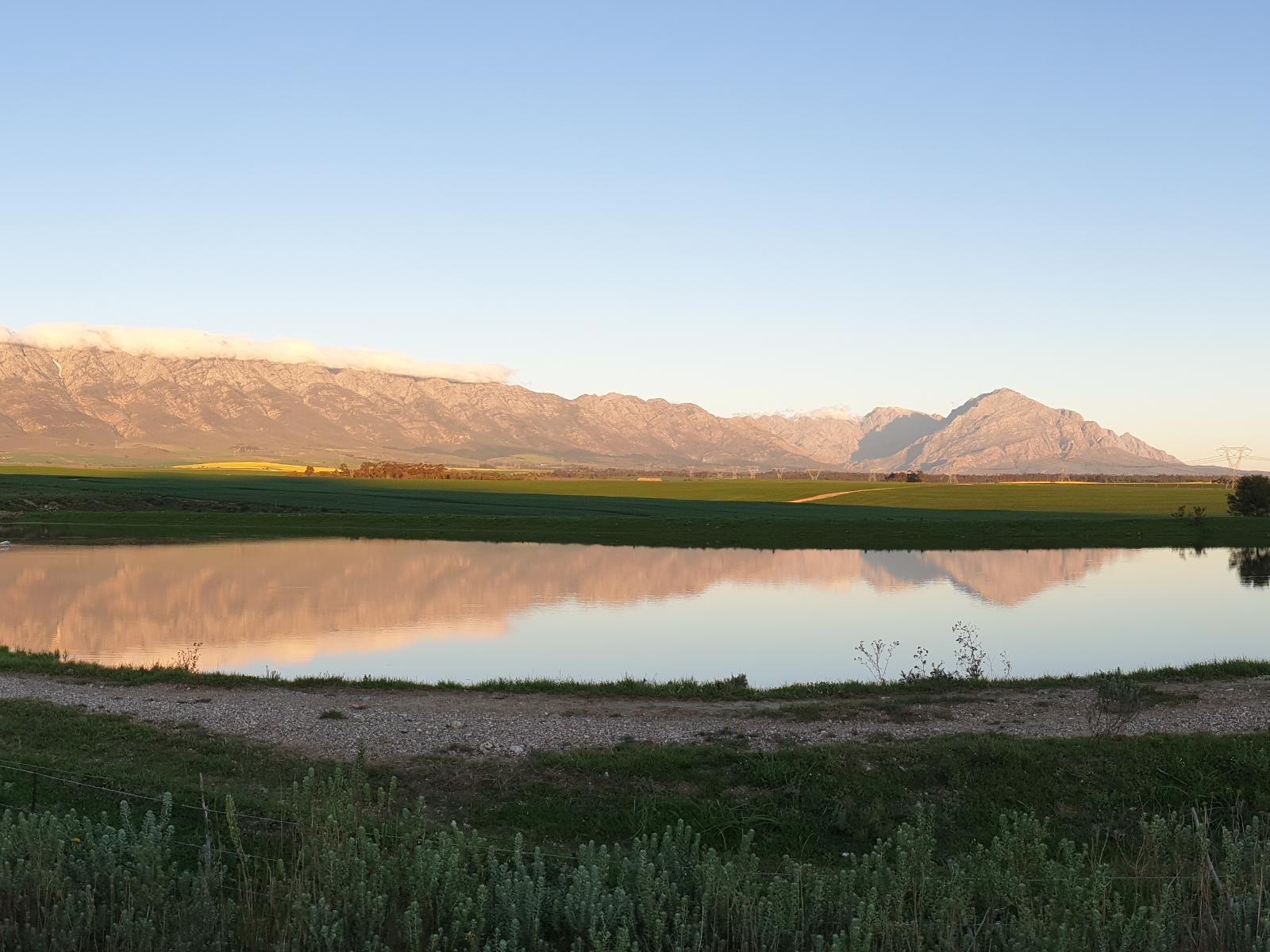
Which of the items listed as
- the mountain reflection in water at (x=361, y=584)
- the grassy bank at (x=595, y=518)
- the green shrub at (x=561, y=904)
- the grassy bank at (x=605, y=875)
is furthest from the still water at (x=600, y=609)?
the green shrub at (x=561, y=904)

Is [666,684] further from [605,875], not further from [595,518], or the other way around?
[595,518]

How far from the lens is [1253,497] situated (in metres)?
88.4

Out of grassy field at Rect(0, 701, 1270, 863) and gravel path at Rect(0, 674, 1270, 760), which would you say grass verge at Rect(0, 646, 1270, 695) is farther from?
grassy field at Rect(0, 701, 1270, 863)

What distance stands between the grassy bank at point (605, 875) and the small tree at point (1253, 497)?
280 ft

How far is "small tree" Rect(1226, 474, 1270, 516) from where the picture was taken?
3450 inches

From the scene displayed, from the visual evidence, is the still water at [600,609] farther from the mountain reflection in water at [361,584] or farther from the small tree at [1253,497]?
the small tree at [1253,497]

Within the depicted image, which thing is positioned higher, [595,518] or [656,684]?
[595,518]

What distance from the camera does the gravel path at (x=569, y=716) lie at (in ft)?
56.3

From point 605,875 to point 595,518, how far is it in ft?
254

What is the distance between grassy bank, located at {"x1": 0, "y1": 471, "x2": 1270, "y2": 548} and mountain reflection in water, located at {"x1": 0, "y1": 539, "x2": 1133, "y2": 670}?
24.5ft

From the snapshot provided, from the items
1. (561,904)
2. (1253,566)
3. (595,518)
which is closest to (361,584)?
(561,904)

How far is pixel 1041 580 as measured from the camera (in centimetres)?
5144

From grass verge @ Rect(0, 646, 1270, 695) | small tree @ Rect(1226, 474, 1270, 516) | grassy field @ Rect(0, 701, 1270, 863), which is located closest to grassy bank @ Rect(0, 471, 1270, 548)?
small tree @ Rect(1226, 474, 1270, 516)

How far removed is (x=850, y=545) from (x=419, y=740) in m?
57.7
